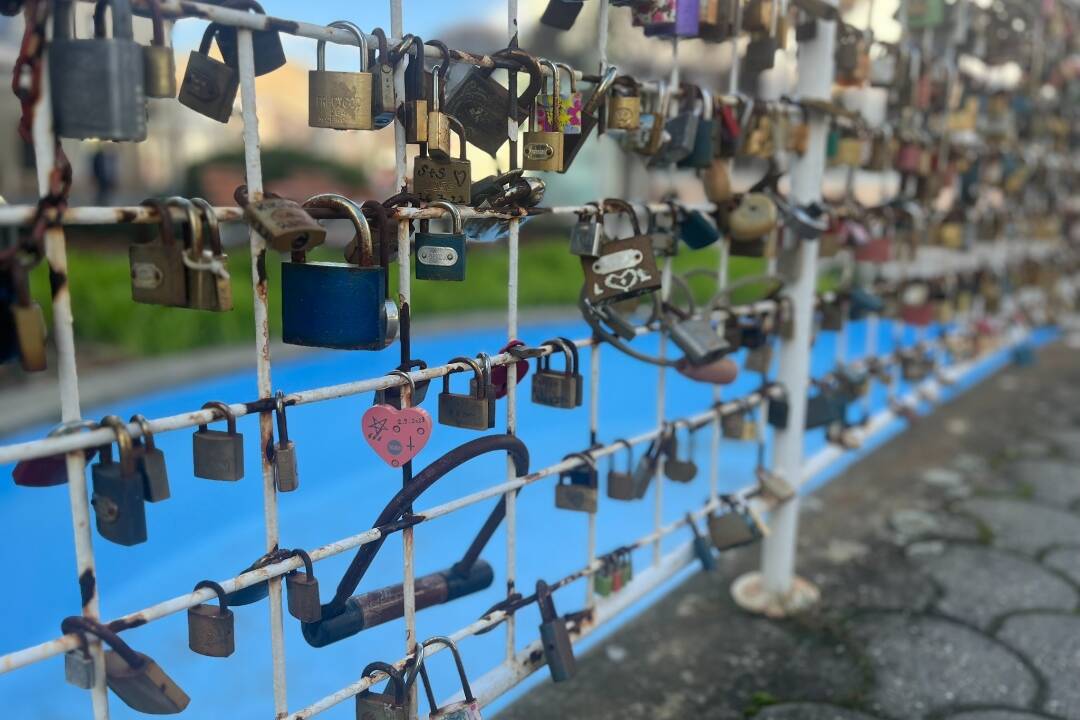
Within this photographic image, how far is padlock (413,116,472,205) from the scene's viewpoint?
5.00ft

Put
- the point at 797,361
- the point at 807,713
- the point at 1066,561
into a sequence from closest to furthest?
the point at 807,713 < the point at 797,361 < the point at 1066,561

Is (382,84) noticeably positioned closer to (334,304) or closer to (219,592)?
(334,304)

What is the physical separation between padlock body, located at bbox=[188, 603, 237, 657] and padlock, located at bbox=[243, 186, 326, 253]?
0.56 m

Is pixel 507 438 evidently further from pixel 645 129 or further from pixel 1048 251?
pixel 1048 251

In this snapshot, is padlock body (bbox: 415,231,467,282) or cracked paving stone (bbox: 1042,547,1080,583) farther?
cracked paving stone (bbox: 1042,547,1080,583)

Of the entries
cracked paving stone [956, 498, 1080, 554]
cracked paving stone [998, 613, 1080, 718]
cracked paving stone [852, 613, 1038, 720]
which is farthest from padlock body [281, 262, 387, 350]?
cracked paving stone [956, 498, 1080, 554]

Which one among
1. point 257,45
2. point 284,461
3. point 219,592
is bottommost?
point 219,592

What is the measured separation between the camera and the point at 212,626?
4.43ft

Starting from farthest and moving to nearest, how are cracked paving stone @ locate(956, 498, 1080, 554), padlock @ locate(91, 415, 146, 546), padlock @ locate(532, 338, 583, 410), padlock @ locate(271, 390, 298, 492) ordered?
cracked paving stone @ locate(956, 498, 1080, 554), padlock @ locate(532, 338, 583, 410), padlock @ locate(271, 390, 298, 492), padlock @ locate(91, 415, 146, 546)

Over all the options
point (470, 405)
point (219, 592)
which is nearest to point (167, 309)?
point (470, 405)

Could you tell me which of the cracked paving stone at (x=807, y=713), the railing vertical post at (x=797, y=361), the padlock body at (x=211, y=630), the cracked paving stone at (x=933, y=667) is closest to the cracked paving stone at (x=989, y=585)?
the cracked paving stone at (x=933, y=667)

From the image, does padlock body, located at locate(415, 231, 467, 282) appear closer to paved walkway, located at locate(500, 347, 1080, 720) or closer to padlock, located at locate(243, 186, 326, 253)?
padlock, located at locate(243, 186, 326, 253)

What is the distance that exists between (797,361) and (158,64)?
208cm

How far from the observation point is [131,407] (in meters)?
5.82
